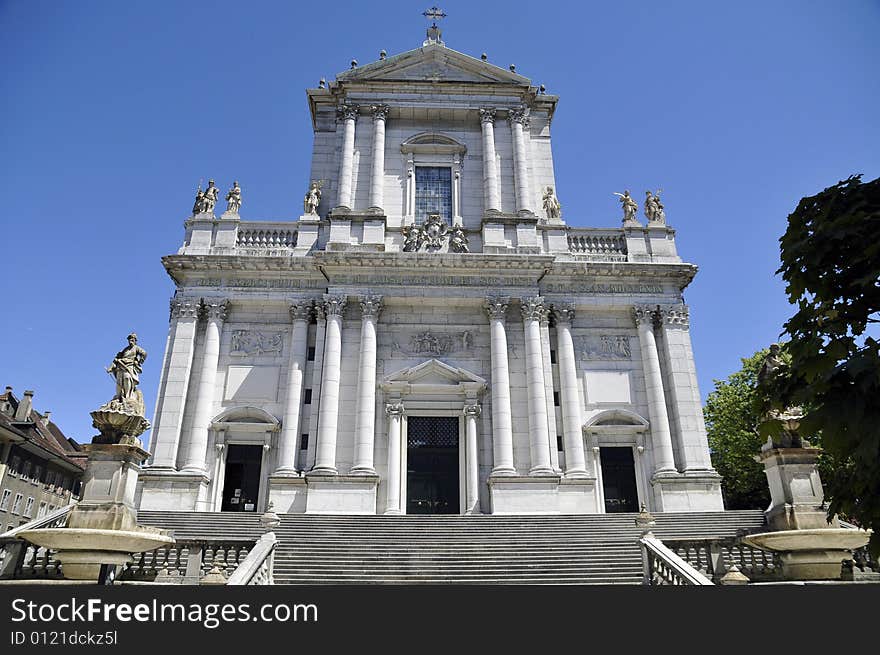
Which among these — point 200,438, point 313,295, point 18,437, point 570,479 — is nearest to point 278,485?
point 200,438

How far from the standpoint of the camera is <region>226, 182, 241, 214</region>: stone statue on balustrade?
29.7 meters

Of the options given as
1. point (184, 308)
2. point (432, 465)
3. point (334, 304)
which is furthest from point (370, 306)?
point (184, 308)

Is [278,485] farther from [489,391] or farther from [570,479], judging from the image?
[570,479]

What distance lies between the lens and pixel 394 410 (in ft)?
84.0

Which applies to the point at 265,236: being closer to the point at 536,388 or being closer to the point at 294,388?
the point at 294,388

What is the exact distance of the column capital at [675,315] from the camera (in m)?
27.7

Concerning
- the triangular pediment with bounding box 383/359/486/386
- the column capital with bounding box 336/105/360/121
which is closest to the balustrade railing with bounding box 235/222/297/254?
the column capital with bounding box 336/105/360/121

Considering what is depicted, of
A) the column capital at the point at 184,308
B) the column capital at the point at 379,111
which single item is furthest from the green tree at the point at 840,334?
the column capital at the point at 379,111

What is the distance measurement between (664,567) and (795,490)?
3077 mm

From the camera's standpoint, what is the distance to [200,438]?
24.9 metres

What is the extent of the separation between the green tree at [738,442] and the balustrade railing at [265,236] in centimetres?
2733

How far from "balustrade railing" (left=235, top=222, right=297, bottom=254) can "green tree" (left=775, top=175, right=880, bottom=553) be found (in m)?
24.7

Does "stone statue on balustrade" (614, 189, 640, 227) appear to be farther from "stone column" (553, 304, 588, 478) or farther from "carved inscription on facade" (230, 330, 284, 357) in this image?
"carved inscription on facade" (230, 330, 284, 357)

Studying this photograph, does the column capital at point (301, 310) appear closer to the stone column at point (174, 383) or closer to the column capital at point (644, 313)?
the stone column at point (174, 383)
